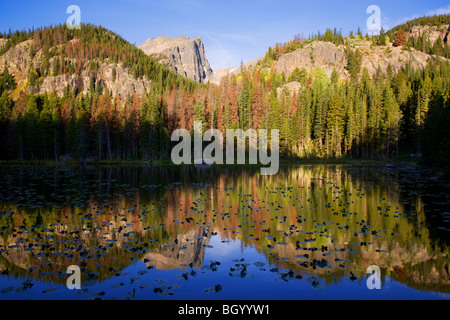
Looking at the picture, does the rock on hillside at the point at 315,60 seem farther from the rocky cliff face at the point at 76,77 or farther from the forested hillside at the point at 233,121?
the rocky cliff face at the point at 76,77

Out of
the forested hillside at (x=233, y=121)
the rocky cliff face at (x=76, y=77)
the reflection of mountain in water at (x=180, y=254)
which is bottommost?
the reflection of mountain in water at (x=180, y=254)

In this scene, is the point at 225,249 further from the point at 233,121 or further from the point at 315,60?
the point at 315,60

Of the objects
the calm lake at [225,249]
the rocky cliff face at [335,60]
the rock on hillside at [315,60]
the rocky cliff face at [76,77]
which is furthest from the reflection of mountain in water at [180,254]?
the rocky cliff face at [76,77]

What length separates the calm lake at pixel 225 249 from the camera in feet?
25.1

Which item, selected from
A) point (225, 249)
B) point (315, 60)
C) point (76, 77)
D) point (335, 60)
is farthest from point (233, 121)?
point (76, 77)

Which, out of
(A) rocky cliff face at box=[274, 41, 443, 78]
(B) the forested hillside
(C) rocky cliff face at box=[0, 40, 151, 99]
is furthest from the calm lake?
(C) rocky cliff face at box=[0, 40, 151, 99]

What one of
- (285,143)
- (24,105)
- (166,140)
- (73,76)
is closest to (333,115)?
(285,143)

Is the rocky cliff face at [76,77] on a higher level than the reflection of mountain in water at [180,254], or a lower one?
higher

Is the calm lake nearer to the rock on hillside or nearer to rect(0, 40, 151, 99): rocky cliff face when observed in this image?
the rock on hillside

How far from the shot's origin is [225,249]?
11055 mm

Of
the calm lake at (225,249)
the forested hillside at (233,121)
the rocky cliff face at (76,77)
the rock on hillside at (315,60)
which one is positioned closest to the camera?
the calm lake at (225,249)

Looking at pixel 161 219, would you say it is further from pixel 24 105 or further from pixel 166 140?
pixel 24 105

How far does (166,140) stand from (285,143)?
35.5 m
